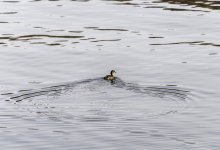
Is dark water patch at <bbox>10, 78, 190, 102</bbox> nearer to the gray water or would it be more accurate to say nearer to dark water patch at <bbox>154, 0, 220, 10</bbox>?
the gray water

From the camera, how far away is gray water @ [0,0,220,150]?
21953 millimetres

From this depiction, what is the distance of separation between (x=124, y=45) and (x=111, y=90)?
28.0 feet

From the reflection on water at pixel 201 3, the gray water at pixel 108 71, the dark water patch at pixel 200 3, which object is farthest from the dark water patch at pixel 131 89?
the reflection on water at pixel 201 3

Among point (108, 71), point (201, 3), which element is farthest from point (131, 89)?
point (201, 3)

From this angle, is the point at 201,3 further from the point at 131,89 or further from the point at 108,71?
the point at 131,89

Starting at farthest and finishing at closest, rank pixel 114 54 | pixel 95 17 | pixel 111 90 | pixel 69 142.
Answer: pixel 95 17 < pixel 114 54 < pixel 111 90 < pixel 69 142

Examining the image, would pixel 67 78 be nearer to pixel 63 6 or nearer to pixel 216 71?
pixel 216 71

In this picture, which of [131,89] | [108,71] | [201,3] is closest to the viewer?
[131,89]

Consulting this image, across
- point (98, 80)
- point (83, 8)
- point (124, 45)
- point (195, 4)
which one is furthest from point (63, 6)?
point (98, 80)

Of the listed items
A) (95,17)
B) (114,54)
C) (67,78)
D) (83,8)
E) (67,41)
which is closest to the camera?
(67,78)

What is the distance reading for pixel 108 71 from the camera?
102 feet

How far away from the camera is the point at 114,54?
33.7 m

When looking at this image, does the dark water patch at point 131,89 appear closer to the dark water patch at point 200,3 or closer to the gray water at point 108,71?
the gray water at point 108,71

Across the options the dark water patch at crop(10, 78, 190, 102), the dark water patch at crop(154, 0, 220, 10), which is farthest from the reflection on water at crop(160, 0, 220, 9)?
the dark water patch at crop(10, 78, 190, 102)
